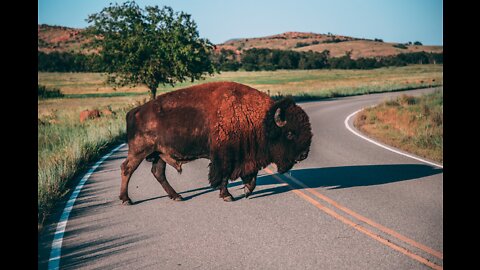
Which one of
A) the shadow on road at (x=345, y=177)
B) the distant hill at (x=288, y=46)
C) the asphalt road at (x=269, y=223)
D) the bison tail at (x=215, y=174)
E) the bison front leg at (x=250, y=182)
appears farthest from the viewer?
the distant hill at (x=288, y=46)

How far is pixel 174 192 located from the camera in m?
7.61

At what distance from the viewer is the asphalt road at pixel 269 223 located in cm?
498

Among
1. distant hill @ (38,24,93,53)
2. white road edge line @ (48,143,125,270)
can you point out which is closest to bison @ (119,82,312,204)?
white road edge line @ (48,143,125,270)

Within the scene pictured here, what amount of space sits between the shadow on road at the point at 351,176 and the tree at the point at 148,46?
13825 mm

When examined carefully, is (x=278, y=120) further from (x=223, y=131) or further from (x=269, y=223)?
(x=269, y=223)

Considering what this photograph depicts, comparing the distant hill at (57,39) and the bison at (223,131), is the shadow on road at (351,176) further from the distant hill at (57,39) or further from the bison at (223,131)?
the distant hill at (57,39)

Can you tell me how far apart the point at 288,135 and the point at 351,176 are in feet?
8.13

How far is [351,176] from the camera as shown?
9.06 metres

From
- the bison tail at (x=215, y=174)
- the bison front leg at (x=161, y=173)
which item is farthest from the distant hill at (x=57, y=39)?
the bison tail at (x=215, y=174)

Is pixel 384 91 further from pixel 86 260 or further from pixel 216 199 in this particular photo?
pixel 86 260

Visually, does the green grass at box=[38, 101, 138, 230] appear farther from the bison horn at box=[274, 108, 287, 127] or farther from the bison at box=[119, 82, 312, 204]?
the bison horn at box=[274, 108, 287, 127]

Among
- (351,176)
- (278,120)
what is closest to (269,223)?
(278,120)
